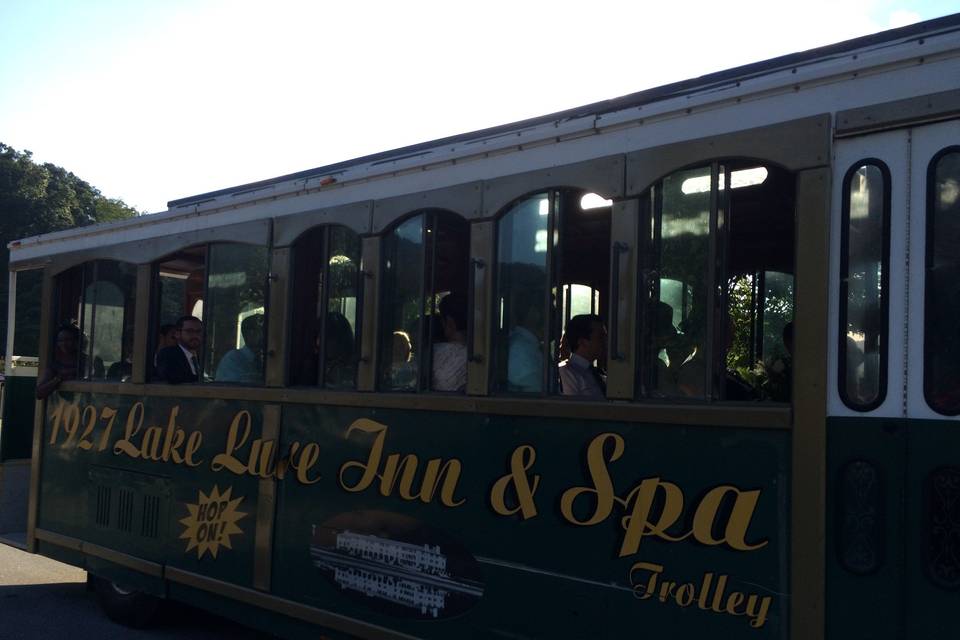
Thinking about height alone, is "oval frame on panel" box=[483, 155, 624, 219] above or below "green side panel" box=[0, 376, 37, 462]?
above

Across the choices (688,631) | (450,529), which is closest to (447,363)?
(450,529)

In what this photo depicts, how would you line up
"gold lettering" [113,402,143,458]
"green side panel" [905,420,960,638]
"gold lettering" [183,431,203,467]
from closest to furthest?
1. "green side panel" [905,420,960,638]
2. "gold lettering" [183,431,203,467]
3. "gold lettering" [113,402,143,458]

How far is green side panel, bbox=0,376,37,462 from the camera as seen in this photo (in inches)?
309

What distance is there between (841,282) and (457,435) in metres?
1.83

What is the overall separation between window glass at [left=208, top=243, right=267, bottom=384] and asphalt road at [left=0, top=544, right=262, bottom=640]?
2085 millimetres

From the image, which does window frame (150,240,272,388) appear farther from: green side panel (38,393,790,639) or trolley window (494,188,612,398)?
trolley window (494,188,612,398)

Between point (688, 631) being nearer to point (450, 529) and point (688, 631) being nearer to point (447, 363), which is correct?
point (450, 529)

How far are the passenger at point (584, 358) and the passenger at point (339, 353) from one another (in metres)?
1.24

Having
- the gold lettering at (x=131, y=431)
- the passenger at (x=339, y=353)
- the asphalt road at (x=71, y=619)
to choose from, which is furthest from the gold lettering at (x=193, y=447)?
the asphalt road at (x=71, y=619)

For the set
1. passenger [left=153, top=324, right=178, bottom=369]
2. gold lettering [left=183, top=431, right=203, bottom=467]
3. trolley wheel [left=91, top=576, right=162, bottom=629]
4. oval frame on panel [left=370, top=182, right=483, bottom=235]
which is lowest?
trolley wheel [left=91, top=576, right=162, bottom=629]

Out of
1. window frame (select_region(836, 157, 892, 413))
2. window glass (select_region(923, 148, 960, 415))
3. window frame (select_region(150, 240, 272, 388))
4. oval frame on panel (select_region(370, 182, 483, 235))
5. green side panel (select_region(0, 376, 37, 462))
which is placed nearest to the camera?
window glass (select_region(923, 148, 960, 415))

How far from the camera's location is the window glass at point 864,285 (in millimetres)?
3184

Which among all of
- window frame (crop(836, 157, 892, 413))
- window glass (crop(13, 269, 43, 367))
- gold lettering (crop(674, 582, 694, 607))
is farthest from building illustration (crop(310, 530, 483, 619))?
window glass (crop(13, 269, 43, 367))

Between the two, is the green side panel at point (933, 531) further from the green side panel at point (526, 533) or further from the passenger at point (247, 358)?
the passenger at point (247, 358)
